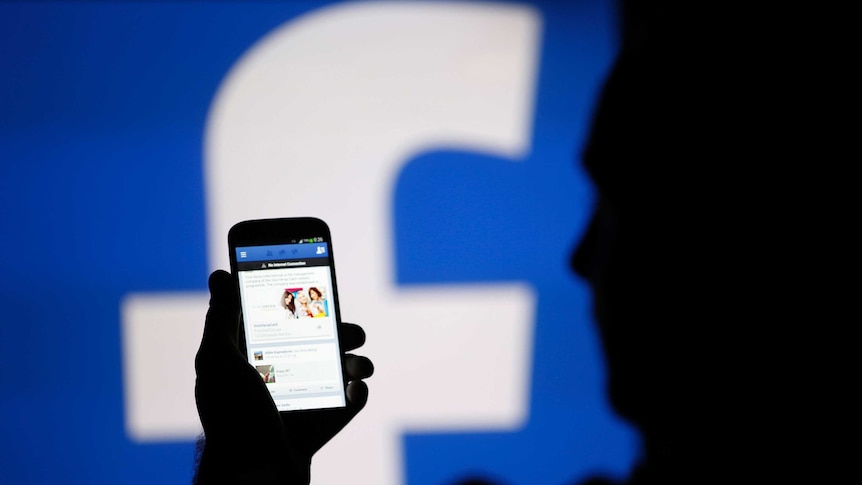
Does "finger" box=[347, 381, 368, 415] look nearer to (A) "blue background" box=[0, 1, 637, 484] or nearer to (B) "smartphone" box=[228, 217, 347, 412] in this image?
(B) "smartphone" box=[228, 217, 347, 412]

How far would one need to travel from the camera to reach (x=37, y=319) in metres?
1.22

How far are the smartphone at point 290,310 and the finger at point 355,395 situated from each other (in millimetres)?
15

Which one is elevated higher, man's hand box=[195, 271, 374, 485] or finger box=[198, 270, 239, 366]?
finger box=[198, 270, 239, 366]

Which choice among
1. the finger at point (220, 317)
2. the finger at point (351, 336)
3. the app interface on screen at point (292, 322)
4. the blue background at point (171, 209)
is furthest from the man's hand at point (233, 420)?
the blue background at point (171, 209)

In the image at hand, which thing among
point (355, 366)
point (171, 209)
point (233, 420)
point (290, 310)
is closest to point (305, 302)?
point (290, 310)

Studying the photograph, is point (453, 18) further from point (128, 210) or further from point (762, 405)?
point (762, 405)

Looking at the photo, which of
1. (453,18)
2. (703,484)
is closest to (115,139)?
(453,18)

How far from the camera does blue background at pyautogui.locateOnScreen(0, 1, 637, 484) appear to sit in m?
1.17

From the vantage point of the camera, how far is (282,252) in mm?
903

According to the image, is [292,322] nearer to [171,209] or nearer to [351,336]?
[351,336]

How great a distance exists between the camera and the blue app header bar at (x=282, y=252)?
0.89m

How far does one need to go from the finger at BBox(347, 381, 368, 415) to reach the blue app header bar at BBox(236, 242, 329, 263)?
0.66ft

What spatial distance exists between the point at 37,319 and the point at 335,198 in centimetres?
65

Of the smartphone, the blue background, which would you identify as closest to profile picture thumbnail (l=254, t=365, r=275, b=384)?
the smartphone
